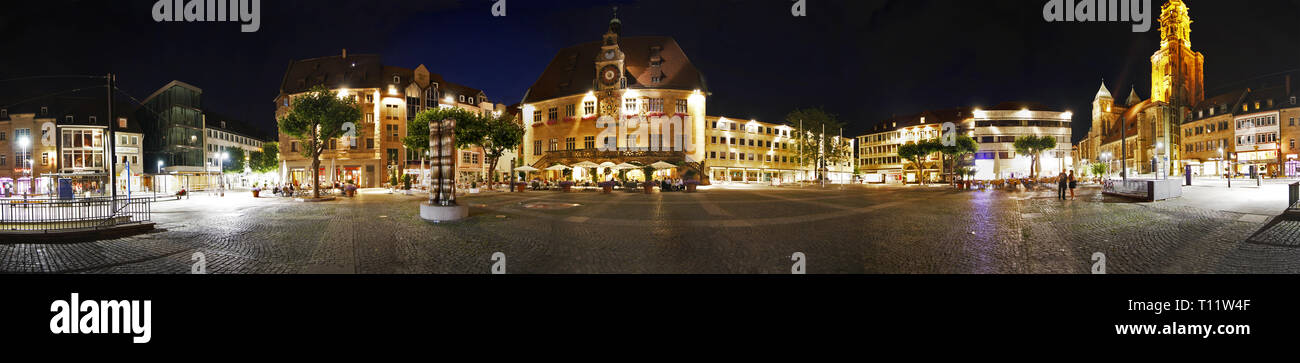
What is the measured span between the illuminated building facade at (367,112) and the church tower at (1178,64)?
100836 millimetres

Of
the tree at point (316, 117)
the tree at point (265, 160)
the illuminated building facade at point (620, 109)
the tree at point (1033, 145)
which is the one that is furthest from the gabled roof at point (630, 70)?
the tree at point (1033, 145)

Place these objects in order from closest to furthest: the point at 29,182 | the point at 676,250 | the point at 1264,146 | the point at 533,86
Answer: the point at 676,250 → the point at 29,182 → the point at 1264,146 → the point at 533,86

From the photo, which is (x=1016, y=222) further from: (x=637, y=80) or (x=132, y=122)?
(x=132, y=122)

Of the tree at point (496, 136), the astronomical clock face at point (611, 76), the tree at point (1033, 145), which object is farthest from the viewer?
the tree at point (1033, 145)

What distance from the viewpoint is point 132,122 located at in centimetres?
5303

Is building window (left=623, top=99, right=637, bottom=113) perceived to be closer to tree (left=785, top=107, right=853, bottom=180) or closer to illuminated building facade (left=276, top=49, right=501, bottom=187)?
illuminated building facade (left=276, top=49, right=501, bottom=187)

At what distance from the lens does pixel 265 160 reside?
7094cm

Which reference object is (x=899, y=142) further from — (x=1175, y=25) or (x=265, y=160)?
(x=265, y=160)

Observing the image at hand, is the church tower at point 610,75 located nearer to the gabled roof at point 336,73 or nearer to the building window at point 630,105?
the building window at point 630,105

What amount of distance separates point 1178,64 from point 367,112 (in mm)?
113139

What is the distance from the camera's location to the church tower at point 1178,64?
68688 millimetres
